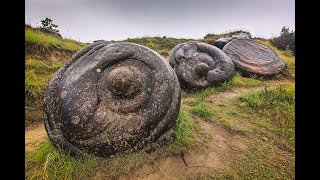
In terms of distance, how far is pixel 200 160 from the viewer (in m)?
3.01

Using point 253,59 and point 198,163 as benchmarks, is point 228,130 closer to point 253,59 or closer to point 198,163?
point 198,163

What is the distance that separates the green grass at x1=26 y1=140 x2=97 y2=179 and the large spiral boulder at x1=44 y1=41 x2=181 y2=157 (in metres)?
0.09

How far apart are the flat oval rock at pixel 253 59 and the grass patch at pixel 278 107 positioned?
6.46 feet

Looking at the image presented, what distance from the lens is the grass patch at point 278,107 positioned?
12.0ft

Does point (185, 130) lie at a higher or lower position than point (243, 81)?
lower

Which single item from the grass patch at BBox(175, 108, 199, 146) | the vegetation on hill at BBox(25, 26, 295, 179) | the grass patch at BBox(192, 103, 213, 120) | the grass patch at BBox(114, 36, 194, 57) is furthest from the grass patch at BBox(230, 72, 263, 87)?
the grass patch at BBox(114, 36, 194, 57)

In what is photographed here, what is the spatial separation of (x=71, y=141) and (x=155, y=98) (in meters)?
1.04

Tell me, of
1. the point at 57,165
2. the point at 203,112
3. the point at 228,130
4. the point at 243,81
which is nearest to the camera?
the point at 57,165

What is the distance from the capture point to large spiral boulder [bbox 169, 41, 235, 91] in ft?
19.6

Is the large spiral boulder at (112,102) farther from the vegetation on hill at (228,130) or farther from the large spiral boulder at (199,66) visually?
the large spiral boulder at (199,66)

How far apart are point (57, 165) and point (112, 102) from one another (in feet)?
2.89

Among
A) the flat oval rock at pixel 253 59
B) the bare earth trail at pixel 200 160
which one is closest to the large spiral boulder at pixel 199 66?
the flat oval rock at pixel 253 59

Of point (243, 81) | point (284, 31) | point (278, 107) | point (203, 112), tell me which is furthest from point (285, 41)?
point (203, 112)

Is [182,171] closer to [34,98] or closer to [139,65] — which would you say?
[139,65]
